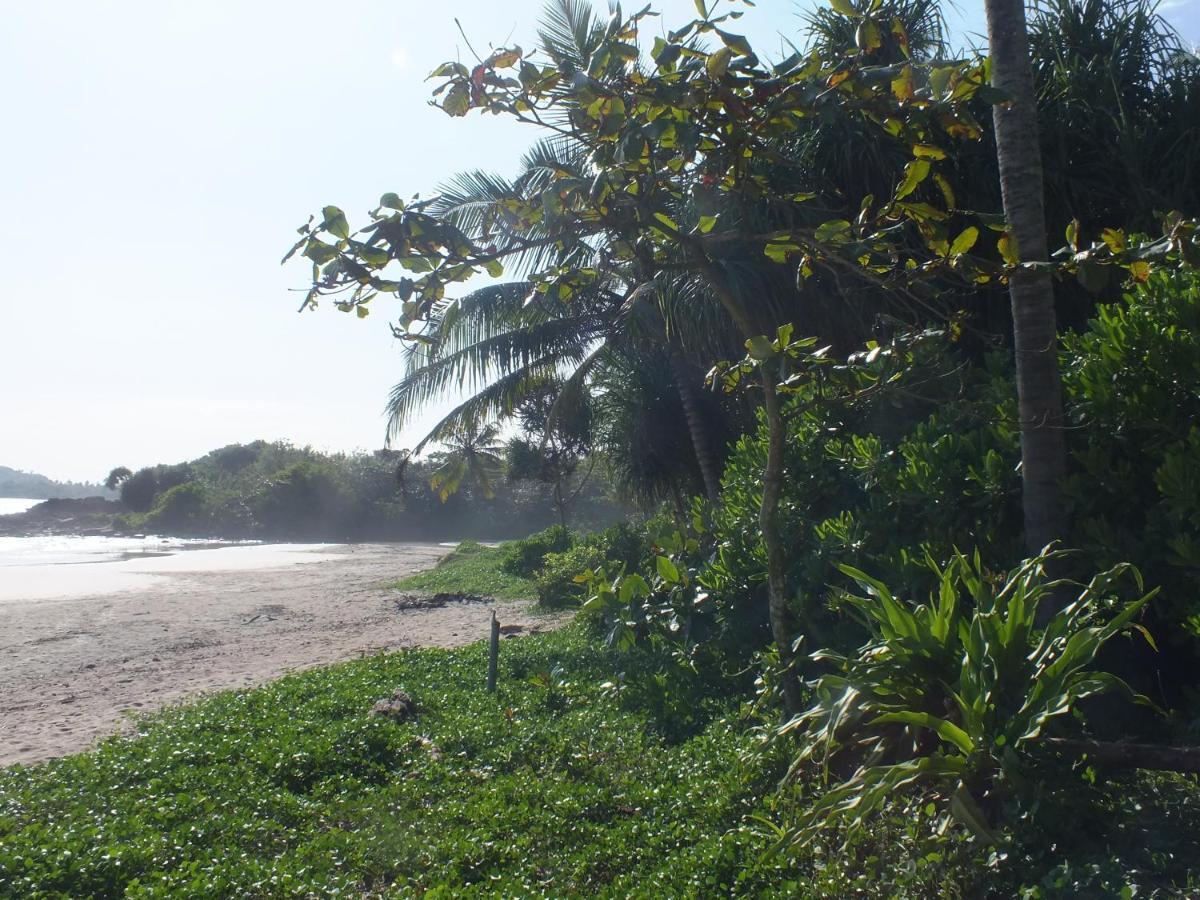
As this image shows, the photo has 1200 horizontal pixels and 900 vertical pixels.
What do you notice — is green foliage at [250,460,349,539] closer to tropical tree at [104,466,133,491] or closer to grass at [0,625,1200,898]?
tropical tree at [104,466,133,491]

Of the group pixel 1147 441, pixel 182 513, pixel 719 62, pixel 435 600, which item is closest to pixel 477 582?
pixel 435 600

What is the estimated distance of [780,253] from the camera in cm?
438

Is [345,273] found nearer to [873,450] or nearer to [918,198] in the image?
[873,450]

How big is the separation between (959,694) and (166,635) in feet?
42.2

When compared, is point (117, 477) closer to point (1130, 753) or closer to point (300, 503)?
point (300, 503)

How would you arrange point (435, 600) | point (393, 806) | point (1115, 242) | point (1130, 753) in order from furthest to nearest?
point (435, 600)
point (393, 806)
point (1115, 242)
point (1130, 753)

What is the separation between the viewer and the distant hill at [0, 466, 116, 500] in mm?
104250

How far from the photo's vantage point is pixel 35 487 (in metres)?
111

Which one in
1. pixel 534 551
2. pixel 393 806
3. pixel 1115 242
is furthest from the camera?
pixel 534 551

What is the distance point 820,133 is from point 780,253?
480cm

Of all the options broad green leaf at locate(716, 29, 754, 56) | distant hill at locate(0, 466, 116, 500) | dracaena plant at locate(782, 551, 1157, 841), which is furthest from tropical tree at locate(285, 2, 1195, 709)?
distant hill at locate(0, 466, 116, 500)

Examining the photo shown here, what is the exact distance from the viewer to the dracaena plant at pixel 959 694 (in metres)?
3.35

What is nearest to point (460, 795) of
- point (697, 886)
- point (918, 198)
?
point (697, 886)

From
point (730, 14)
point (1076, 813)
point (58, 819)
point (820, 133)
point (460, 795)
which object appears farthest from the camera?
point (820, 133)
